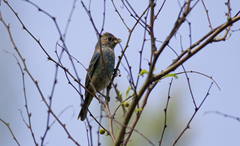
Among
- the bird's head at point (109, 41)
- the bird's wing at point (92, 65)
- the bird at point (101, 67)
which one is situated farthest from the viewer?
the bird's head at point (109, 41)

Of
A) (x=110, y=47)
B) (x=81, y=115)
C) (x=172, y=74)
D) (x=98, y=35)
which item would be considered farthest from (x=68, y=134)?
(x=110, y=47)

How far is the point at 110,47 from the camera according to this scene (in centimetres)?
591

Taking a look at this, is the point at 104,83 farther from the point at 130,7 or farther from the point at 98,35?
the point at 98,35

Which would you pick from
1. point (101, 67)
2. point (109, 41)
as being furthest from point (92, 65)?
point (109, 41)

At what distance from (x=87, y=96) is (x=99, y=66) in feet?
2.32

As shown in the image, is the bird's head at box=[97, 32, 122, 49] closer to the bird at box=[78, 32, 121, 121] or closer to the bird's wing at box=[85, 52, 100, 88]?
the bird at box=[78, 32, 121, 121]

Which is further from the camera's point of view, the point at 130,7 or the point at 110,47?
the point at 110,47

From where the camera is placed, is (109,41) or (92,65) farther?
(109,41)

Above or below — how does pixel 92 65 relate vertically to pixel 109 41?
below

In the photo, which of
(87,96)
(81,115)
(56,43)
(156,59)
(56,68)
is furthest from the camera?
(87,96)

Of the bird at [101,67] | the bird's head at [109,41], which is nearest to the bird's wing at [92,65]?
the bird at [101,67]

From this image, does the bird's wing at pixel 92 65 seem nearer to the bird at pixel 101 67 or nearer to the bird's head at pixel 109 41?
the bird at pixel 101 67

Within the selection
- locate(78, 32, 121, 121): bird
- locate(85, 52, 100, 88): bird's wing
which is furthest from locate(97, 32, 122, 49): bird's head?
locate(85, 52, 100, 88): bird's wing

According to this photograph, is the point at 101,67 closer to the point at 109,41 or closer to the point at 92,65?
the point at 92,65
